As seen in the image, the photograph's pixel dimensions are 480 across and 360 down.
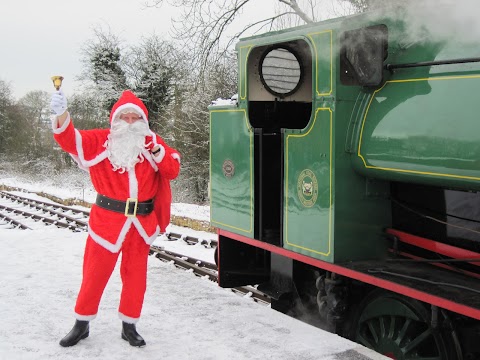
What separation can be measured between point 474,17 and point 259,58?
2037 mm

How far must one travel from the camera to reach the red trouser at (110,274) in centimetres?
332

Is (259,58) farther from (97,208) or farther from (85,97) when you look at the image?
(85,97)

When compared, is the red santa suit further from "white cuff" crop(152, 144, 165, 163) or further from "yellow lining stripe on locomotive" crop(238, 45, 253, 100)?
"yellow lining stripe on locomotive" crop(238, 45, 253, 100)

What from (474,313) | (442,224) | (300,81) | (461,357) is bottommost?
(461,357)

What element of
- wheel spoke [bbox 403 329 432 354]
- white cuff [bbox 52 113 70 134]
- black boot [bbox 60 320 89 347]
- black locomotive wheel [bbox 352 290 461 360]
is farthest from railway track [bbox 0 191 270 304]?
white cuff [bbox 52 113 70 134]

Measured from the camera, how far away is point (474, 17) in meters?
2.90

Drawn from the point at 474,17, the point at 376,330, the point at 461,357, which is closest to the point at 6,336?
the point at 376,330

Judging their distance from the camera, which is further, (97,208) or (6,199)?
(6,199)

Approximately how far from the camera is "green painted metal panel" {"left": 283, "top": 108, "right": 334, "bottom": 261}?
3629 millimetres

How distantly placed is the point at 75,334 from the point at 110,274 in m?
0.43

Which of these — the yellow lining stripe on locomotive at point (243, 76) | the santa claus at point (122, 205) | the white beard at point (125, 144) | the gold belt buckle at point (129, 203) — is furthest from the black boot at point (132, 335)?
the yellow lining stripe on locomotive at point (243, 76)

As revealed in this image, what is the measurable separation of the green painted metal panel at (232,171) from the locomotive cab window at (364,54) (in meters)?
1.14

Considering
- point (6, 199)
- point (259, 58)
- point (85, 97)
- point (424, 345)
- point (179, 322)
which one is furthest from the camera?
point (85, 97)

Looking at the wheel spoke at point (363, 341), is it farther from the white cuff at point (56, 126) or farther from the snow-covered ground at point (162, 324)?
the white cuff at point (56, 126)
